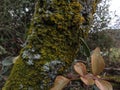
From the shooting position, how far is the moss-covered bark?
0.75 metres

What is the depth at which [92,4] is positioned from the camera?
0.83 meters

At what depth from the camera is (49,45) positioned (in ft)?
2.52

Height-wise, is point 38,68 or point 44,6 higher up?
point 44,6

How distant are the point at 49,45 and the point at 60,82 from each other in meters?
0.12

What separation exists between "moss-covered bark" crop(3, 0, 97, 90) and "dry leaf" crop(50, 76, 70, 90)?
5 cm

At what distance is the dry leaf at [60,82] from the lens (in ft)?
2.27

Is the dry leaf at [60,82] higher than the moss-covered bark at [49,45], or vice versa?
the moss-covered bark at [49,45]

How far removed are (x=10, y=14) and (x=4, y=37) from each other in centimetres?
47

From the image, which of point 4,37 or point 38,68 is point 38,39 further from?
point 4,37

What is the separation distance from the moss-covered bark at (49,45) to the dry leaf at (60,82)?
1.9 inches

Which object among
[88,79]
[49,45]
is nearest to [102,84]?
[88,79]

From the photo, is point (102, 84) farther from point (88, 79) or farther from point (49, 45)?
point (49, 45)

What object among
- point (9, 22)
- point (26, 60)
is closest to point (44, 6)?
point (26, 60)

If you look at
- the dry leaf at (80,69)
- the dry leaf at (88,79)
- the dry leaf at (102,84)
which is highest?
the dry leaf at (80,69)
